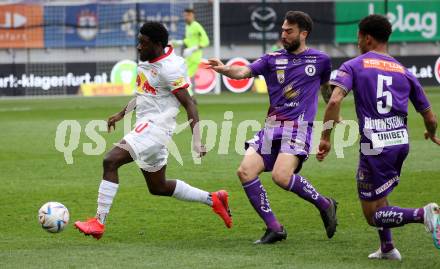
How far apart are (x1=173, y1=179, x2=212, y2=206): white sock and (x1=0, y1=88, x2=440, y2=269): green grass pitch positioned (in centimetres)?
31

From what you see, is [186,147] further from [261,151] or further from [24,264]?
[24,264]

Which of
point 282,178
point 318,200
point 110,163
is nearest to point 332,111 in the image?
point 282,178

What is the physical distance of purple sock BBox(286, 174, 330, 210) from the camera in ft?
29.5

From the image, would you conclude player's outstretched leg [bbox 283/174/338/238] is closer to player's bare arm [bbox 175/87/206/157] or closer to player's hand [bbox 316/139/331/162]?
player's bare arm [bbox 175/87/206/157]

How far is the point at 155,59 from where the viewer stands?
29.8 ft

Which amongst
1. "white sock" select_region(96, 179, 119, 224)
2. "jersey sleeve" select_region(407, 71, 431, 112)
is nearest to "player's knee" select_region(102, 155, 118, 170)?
"white sock" select_region(96, 179, 119, 224)

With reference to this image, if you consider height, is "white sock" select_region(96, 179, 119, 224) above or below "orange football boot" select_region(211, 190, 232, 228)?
above

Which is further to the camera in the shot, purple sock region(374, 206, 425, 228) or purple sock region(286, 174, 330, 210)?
purple sock region(286, 174, 330, 210)

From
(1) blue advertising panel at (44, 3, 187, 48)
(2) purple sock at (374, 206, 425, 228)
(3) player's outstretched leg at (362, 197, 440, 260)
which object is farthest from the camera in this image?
(1) blue advertising panel at (44, 3, 187, 48)

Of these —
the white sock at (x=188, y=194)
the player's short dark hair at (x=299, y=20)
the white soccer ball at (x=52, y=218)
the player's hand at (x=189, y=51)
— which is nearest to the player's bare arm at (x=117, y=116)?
the white sock at (x=188, y=194)

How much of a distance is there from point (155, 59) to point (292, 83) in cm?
129

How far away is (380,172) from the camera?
7.83 m

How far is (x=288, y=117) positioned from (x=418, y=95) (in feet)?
4.97

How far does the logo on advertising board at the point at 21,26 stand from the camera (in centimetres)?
3328
